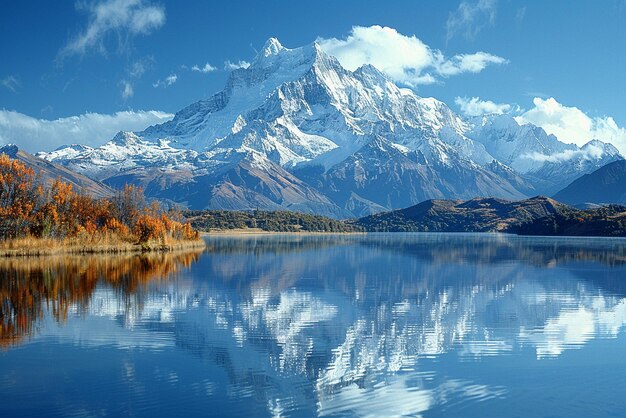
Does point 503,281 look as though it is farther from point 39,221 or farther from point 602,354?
point 39,221

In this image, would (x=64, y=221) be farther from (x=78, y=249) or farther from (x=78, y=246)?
Answer: (x=78, y=249)

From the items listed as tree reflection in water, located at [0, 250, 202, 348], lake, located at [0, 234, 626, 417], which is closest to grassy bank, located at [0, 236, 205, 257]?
tree reflection in water, located at [0, 250, 202, 348]

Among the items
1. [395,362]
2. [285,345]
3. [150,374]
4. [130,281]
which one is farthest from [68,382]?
[130,281]

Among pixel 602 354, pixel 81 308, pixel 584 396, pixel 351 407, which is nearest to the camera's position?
pixel 351 407

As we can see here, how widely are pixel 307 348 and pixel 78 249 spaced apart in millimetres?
70684

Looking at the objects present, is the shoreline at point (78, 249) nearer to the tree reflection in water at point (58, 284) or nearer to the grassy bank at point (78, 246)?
the grassy bank at point (78, 246)

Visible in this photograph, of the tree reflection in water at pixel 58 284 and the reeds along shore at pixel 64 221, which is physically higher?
the reeds along shore at pixel 64 221

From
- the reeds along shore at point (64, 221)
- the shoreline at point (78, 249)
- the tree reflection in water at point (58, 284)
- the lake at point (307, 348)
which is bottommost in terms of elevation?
the lake at point (307, 348)

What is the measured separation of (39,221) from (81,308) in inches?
2236

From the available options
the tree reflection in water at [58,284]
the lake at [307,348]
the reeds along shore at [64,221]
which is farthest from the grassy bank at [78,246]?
the lake at [307,348]

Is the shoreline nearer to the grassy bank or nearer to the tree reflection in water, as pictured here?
the grassy bank

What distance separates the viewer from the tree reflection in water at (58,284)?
112ft

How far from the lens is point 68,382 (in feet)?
74.1

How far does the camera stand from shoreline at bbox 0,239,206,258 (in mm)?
82312
